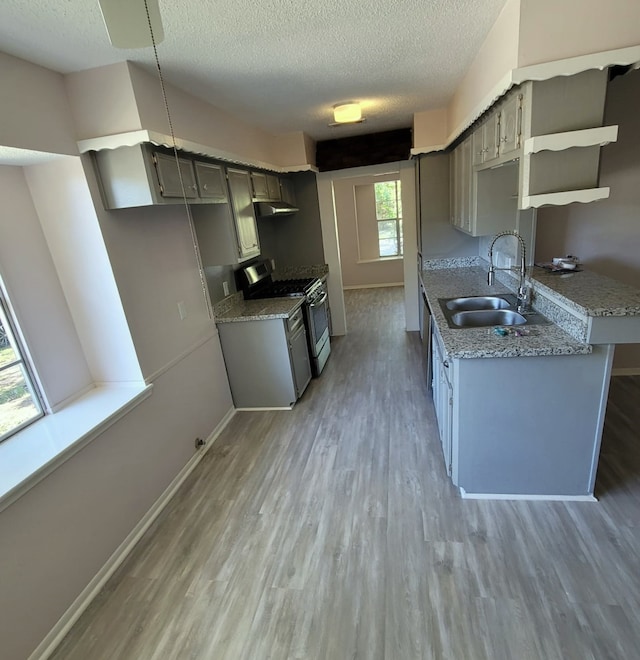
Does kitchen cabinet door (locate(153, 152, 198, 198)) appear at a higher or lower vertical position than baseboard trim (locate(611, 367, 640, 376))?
higher

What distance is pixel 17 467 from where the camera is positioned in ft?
5.50

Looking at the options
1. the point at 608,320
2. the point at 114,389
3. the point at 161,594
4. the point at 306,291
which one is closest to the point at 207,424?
the point at 114,389

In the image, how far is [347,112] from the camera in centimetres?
326

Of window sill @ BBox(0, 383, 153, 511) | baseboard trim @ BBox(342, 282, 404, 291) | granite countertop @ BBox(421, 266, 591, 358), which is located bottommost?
baseboard trim @ BBox(342, 282, 404, 291)

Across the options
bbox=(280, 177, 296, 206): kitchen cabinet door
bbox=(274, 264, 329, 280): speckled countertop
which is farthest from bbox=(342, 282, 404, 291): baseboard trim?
bbox=(280, 177, 296, 206): kitchen cabinet door

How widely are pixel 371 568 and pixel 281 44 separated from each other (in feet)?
9.18

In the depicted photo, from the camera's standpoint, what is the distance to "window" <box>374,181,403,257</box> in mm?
7469

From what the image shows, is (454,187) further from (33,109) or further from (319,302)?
(33,109)

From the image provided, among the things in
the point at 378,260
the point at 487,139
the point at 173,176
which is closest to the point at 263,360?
the point at 173,176

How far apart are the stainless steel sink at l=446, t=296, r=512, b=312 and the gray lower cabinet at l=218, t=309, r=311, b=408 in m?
1.40

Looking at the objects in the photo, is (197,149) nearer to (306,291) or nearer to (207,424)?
(306,291)

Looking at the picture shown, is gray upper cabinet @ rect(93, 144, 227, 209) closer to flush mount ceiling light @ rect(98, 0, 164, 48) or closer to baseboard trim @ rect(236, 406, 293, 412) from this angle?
flush mount ceiling light @ rect(98, 0, 164, 48)

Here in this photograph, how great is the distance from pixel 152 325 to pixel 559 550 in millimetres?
2651

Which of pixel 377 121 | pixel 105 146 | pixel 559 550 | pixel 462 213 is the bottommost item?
pixel 559 550
